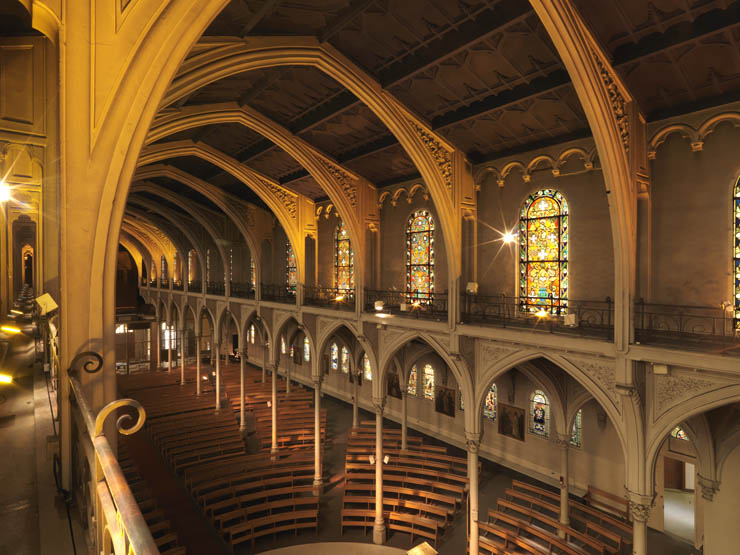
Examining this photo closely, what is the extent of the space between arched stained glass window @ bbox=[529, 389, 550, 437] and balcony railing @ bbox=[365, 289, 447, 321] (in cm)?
407

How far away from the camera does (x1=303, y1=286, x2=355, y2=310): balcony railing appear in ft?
52.3

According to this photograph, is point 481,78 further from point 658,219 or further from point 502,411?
point 502,411

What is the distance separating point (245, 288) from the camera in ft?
88.5

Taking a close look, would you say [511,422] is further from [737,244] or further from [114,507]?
[114,507]

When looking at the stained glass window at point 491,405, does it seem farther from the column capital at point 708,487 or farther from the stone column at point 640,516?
the stone column at point 640,516

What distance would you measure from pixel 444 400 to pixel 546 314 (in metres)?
8.03

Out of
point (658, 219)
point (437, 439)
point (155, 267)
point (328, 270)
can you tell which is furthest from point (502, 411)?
point (155, 267)

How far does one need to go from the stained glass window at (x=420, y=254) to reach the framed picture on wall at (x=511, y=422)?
178 inches

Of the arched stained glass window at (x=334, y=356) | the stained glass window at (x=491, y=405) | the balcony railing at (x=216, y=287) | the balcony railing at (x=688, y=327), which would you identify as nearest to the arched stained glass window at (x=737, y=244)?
the balcony railing at (x=688, y=327)

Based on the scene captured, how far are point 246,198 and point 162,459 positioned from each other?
11.4 m

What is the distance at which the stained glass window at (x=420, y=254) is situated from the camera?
15242 millimetres

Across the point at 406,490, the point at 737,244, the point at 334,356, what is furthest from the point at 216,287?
the point at 737,244

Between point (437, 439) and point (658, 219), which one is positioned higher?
point (658, 219)

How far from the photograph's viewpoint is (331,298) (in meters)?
18.0
